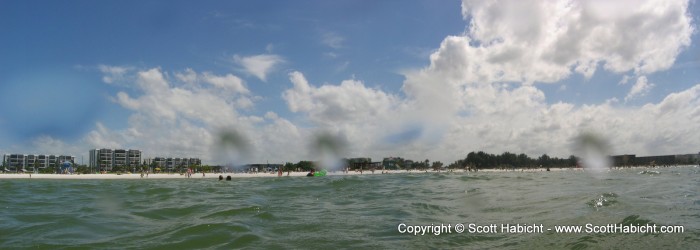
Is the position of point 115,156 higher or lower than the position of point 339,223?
higher

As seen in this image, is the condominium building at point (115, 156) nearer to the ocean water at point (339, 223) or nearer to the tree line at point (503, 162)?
the tree line at point (503, 162)

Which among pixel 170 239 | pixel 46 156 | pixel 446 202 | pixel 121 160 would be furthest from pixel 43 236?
pixel 46 156

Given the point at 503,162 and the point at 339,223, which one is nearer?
the point at 339,223

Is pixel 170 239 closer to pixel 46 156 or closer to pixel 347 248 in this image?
pixel 347 248

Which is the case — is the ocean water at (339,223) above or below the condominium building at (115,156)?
below

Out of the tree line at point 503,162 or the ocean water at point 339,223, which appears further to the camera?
the tree line at point 503,162

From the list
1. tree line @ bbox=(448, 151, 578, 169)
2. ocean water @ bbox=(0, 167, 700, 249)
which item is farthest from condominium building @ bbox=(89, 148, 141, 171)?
ocean water @ bbox=(0, 167, 700, 249)

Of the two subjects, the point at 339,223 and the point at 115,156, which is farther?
the point at 115,156

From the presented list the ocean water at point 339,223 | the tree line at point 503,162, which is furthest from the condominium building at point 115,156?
the ocean water at point 339,223

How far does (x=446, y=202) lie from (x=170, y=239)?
888cm

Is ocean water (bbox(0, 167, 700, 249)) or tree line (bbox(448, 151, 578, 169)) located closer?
ocean water (bbox(0, 167, 700, 249))

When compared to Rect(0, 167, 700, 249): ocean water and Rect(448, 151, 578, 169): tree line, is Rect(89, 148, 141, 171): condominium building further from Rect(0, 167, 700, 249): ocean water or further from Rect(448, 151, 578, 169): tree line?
Rect(0, 167, 700, 249): ocean water

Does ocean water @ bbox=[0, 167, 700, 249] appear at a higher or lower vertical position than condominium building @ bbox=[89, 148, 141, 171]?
lower

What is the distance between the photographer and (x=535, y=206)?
12.0 metres
